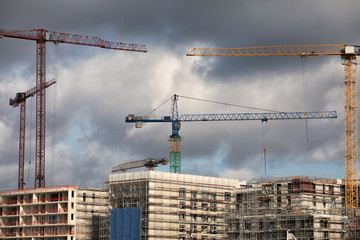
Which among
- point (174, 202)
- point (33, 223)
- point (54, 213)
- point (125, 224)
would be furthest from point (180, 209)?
point (33, 223)

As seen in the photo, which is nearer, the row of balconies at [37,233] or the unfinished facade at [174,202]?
the unfinished facade at [174,202]

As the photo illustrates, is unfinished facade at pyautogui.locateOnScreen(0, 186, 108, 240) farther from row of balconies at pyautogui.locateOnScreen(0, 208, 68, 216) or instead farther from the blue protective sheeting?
the blue protective sheeting

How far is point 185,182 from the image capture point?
6339 inches

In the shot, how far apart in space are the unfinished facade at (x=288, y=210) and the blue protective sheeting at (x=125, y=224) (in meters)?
19.2

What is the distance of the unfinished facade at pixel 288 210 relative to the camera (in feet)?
464

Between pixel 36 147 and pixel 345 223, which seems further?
pixel 36 147

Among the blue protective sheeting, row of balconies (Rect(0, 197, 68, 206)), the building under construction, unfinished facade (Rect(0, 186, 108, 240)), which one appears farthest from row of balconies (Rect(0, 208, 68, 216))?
the blue protective sheeting

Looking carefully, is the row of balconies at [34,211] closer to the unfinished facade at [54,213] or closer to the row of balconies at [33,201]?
the unfinished facade at [54,213]

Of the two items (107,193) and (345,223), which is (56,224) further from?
(345,223)

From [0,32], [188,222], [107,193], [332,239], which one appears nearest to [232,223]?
[188,222]

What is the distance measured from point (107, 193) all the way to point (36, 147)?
35997 mm

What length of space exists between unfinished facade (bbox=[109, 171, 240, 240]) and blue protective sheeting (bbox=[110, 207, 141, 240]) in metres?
1.69

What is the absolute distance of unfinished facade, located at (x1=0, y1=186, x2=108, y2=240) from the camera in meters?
166

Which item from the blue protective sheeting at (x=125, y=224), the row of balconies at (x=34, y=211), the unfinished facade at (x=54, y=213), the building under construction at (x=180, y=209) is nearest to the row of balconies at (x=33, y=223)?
the unfinished facade at (x=54, y=213)
